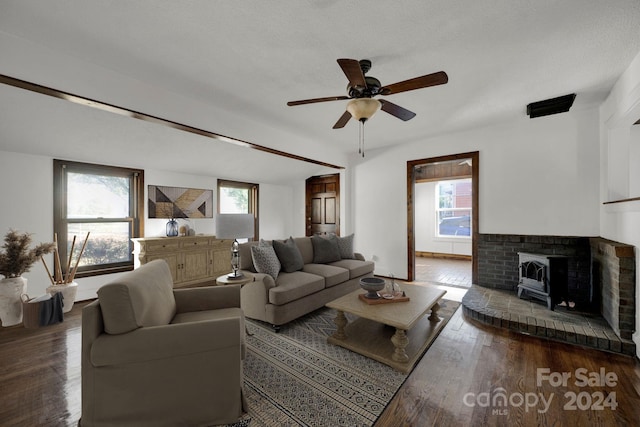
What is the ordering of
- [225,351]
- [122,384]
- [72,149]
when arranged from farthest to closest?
[72,149]
[225,351]
[122,384]

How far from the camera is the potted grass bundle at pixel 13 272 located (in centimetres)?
289

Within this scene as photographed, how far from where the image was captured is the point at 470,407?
168cm

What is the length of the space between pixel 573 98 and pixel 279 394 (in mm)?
4251

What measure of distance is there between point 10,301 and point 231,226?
2.59 meters

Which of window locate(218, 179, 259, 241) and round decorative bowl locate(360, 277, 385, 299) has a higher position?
window locate(218, 179, 259, 241)

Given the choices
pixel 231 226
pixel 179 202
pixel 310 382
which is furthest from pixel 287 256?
pixel 179 202

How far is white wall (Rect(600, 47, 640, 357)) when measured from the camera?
230cm

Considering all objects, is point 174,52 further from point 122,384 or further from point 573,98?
point 573,98

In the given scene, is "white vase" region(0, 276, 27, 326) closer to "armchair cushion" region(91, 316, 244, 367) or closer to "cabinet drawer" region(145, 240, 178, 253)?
"cabinet drawer" region(145, 240, 178, 253)

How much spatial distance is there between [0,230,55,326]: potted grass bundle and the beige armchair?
250 cm

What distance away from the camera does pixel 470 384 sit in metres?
1.91

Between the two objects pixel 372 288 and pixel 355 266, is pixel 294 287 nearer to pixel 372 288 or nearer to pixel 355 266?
pixel 372 288

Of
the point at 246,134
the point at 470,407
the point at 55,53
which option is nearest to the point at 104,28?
the point at 55,53

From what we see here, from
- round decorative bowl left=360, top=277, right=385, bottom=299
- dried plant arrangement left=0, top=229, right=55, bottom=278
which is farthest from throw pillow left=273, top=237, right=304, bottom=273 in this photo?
dried plant arrangement left=0, top=229, right=55, bottom=278
